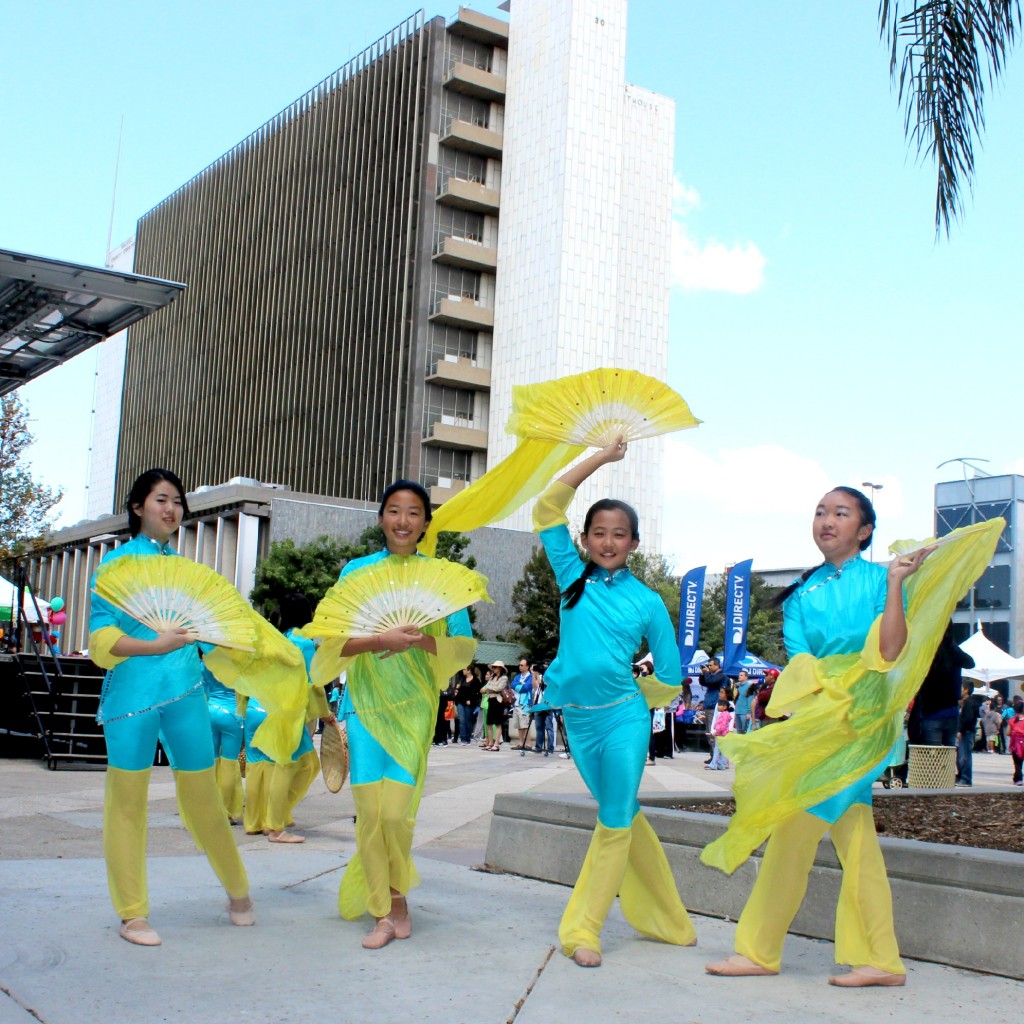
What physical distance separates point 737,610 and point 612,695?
2237cm

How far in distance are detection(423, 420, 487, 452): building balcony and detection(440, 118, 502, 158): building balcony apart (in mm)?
14593

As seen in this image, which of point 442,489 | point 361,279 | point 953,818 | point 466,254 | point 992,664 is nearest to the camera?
point 953,818

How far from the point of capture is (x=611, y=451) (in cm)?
471

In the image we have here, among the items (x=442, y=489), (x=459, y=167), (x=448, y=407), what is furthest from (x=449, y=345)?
(x=459, y=167)

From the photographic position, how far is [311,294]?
231 feet

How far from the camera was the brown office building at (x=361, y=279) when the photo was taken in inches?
2466

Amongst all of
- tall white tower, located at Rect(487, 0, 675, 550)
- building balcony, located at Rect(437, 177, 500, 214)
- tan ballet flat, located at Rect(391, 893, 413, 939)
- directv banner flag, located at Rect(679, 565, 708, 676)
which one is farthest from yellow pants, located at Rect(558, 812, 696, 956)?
building balcony, located at Rect(437, 177, 500, 214)

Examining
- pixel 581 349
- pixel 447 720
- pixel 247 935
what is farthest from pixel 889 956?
pixel 581 349

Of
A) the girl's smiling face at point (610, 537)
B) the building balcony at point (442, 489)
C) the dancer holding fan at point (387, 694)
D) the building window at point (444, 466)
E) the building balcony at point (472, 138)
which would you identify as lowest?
the dancer holding fan at point (387, 694)

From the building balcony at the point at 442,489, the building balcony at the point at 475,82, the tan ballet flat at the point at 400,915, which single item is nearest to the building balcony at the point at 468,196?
the building balcony at the point at 475,82

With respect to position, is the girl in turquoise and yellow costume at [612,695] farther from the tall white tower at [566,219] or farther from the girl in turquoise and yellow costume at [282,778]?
the tall white tower at [566,219]

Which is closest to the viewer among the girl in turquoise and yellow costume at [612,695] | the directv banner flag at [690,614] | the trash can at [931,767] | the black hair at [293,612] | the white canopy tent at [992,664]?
the girl in turquoise and yellow costume at [612,695]

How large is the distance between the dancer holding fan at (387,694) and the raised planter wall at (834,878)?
1.44 meters

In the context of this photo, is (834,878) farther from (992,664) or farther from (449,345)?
(449,345)
